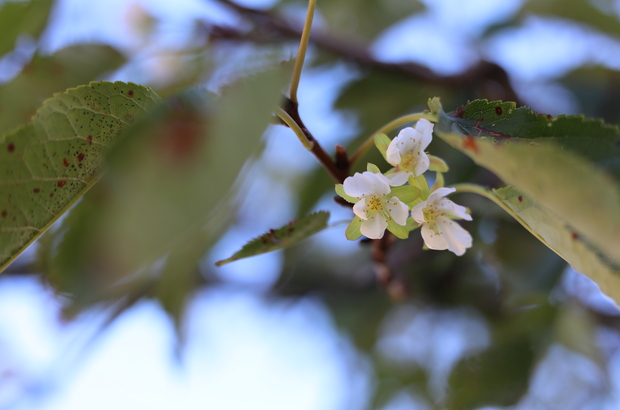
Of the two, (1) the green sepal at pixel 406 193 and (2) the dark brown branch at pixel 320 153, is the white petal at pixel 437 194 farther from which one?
(2) the dark brown branch at pixel 320 153

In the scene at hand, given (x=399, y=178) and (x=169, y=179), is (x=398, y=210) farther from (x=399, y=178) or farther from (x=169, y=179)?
(x=169, y=179)

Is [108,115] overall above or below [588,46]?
above

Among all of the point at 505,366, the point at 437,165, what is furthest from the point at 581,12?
the point at 437,165

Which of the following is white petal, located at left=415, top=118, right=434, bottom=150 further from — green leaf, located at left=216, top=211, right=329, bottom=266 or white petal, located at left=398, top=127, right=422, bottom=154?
green leaf, located at left=216, top=211, right=329, bottom=266

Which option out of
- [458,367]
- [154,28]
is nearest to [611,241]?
[458,367]

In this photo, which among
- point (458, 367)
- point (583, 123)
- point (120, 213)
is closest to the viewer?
point (120, 213)

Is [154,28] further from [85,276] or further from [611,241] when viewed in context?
[611,241]

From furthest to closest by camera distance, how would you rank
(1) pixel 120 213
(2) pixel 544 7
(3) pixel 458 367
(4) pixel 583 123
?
(2) pixel 544 7 < (3) pixel 458 367 < (4) pixel 583 123 < (1) pixel 120 213
